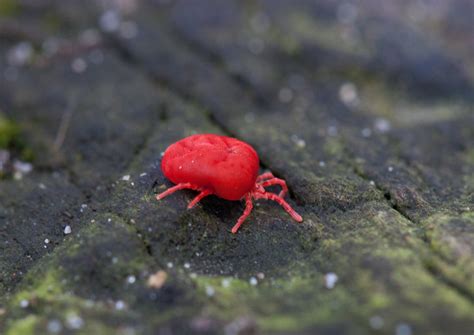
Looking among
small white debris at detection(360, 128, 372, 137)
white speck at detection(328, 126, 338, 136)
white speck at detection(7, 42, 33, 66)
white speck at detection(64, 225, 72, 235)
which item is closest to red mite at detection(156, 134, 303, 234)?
white speck at detection(64, 225, 72, 235)

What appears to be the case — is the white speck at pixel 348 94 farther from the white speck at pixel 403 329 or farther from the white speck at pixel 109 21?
the white speck at pixel 403 329

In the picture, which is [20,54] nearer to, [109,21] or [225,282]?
[109,21]

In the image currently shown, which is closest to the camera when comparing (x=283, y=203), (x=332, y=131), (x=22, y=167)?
(x=283, y=203)

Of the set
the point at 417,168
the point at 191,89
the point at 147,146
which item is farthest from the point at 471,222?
the point at 191,89

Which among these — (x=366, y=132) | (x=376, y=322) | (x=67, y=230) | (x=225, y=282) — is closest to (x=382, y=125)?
(x=366, y=132)

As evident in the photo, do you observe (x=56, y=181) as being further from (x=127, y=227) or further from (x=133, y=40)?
(x=133, y=40)

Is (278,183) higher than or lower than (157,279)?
higher
